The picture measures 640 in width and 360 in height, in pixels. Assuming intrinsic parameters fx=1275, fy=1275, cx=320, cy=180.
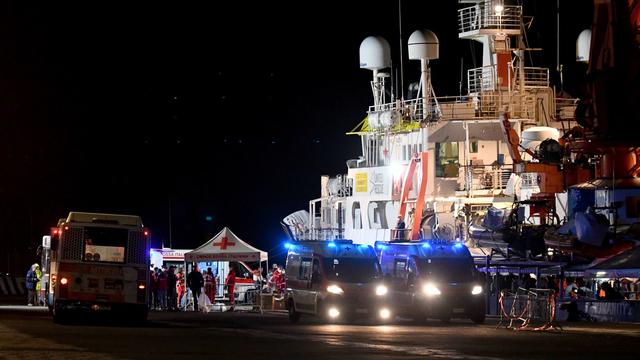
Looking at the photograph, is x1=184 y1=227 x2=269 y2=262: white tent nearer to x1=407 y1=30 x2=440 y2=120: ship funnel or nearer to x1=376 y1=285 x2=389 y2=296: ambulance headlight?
x1=376 y1=285 x2=389 y2=296: ambulance headlight

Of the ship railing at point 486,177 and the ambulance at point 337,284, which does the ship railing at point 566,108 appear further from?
the ambulance at point 337,284

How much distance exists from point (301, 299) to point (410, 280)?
3.76 meters

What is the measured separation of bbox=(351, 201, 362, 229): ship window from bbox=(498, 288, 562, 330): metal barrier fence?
1054 inches

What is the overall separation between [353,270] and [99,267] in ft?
22.5

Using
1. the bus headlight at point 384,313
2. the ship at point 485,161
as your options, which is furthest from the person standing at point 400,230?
the bus headlight at point 384,313

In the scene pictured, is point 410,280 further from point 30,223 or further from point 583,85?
point 30,223

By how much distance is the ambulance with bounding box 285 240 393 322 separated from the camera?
3284cm

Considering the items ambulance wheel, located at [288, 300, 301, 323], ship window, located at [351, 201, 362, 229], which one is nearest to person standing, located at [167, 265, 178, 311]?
ambulance wheel, located at [288, 300, 301, 323]

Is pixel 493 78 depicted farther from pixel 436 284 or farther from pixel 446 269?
pixel 436 284

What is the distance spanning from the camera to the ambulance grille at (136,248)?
102 ft

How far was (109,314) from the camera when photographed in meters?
33.4

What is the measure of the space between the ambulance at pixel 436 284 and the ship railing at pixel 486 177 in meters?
16.5

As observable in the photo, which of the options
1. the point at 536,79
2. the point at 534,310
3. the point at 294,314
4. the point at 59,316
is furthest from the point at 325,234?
the point at 59,316

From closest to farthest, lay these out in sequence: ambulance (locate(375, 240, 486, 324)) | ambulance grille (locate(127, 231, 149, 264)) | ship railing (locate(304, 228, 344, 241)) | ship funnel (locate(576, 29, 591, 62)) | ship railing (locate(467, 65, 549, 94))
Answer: ambulance grille (locate(127, 231, 149, 264)), ambulance (locate(375, 240, 486, 324)), ship railing (locate(467, 65, 549, 94)), ship railing (locate(304, 228, 344, 241)), ship funnel (locate(576, 29, 591, 62))
